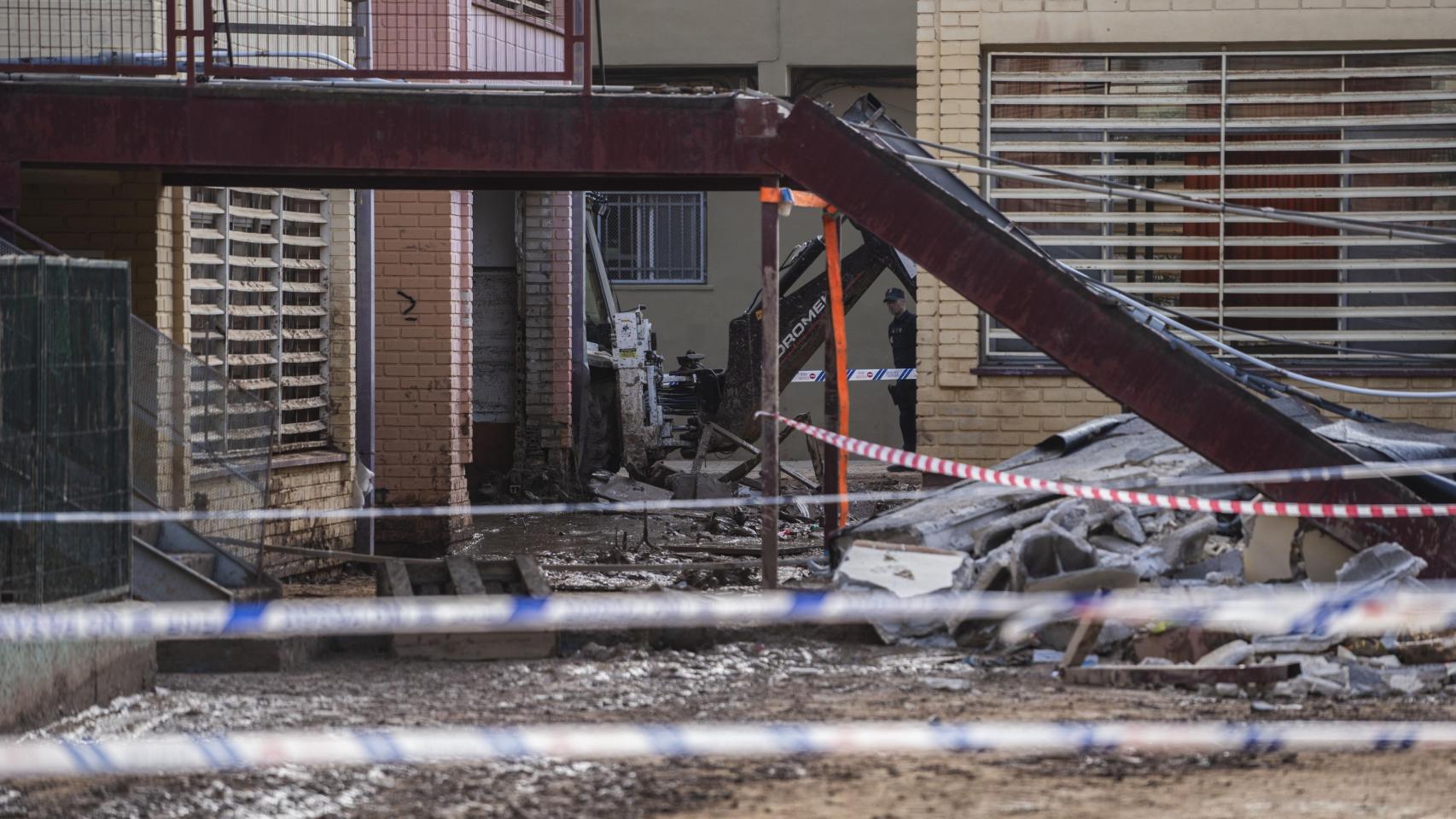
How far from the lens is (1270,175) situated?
522 inches

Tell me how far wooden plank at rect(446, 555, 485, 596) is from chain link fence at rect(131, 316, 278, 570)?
3.31ft

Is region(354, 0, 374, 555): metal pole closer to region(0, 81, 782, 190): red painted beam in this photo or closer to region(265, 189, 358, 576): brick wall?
region(265, 189, 358, 576): brick wall

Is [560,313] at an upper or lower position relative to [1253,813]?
upper

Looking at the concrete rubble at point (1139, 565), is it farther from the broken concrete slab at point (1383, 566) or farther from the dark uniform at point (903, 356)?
the dark uniform at point (903, 356)

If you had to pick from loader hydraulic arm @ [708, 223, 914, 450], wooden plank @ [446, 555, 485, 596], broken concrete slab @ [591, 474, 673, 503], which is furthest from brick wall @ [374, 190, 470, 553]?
wooden plank @ [446, 555, 485, 596]

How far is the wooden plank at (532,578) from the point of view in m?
9.59

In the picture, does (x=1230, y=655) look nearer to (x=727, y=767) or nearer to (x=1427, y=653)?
(x=1427, y=653)

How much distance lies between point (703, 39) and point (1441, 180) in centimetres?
1287

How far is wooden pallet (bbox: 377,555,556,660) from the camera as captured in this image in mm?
9023

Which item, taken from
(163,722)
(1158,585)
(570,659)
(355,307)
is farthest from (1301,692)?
(355,307)

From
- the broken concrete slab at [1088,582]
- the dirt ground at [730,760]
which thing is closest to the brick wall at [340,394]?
the dirt ground at [730,760]

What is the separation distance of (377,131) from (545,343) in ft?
26.9

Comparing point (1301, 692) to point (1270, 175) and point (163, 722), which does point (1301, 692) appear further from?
point (1270, 175)

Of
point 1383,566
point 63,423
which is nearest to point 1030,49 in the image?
point 1383,566
